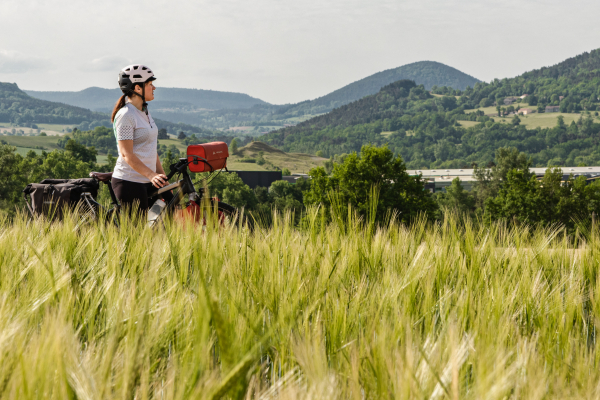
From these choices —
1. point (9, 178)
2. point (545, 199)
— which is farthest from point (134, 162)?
point (9, 178)

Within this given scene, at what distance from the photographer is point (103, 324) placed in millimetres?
1631

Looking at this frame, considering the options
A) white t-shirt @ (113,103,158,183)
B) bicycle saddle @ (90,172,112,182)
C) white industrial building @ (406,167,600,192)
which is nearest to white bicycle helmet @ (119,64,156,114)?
white t-shirt @ (113,103,158,183)

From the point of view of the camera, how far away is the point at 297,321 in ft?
5.29

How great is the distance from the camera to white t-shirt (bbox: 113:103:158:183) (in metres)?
4.20

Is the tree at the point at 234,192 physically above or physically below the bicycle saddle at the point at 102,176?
below

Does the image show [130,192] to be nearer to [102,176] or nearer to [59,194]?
[102,176]

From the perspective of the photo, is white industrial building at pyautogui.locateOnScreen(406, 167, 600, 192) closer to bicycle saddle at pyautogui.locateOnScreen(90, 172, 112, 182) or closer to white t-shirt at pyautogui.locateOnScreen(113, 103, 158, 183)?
bicycle saddle at pyautogui.locateOnScreen(90, 172, 112, 182)

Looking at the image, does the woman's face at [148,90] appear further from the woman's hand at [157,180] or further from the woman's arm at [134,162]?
the woman's hand at [157,180]

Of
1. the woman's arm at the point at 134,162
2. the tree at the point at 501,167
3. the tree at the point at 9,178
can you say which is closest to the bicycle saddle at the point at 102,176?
the woman's arm at the point at 134,162

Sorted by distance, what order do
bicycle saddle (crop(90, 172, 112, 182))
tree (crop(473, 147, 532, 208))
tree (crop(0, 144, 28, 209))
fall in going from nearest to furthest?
bicycle saddle (crop(90, 172, 112, 182)) < tree (crop(0, 144, 28, 209)) < tree (crop(473, 147, 532, 208))

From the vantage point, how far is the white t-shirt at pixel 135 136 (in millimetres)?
4195

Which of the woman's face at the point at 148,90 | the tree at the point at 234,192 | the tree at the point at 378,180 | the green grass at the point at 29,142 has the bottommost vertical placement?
the tree at the point at 234,192

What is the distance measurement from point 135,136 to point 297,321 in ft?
10.5

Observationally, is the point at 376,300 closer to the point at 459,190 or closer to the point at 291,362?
the point at 291,362
